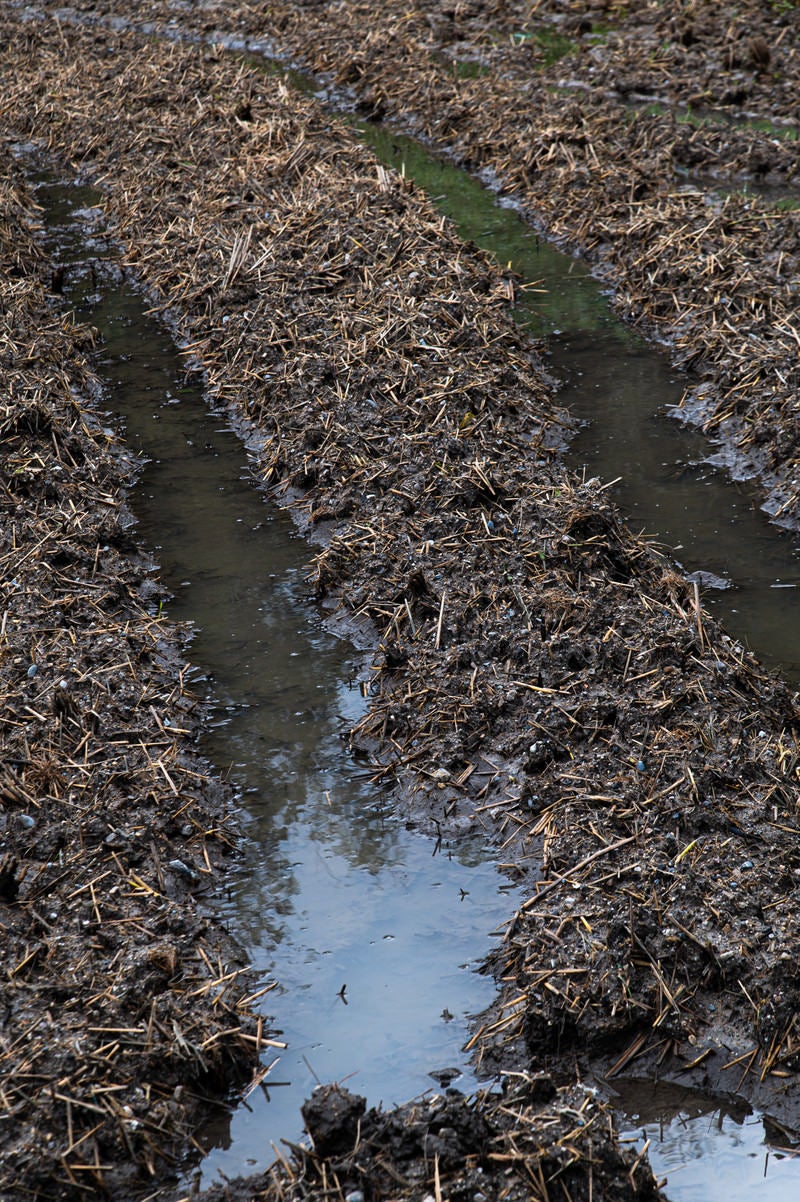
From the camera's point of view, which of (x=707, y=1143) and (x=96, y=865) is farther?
(x=96, y=865)

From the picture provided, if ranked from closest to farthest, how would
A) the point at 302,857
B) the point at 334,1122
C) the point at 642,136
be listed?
1. the point at 334,1122
2. the point at 302,857
3. the point at 642,136

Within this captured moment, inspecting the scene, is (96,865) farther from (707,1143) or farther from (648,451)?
(648,451)

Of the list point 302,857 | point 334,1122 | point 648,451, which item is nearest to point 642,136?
point 648,451

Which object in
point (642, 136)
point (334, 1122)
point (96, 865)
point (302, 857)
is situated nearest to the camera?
point (334, 1122)

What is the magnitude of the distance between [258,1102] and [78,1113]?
59cm

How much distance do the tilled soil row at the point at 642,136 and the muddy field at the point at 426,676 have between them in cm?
6

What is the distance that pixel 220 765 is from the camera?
5.15 m

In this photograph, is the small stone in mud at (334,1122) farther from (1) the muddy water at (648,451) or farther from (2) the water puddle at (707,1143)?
(1) the muddy water at (648,451)

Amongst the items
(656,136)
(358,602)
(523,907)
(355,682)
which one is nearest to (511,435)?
(358,602)

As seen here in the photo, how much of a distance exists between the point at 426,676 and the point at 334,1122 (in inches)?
94.6

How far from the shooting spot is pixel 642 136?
11289mm

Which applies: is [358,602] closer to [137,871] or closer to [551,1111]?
[137,871]

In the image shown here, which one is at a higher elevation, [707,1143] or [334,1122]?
[334,1122]

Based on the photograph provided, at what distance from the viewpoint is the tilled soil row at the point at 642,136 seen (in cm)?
782
